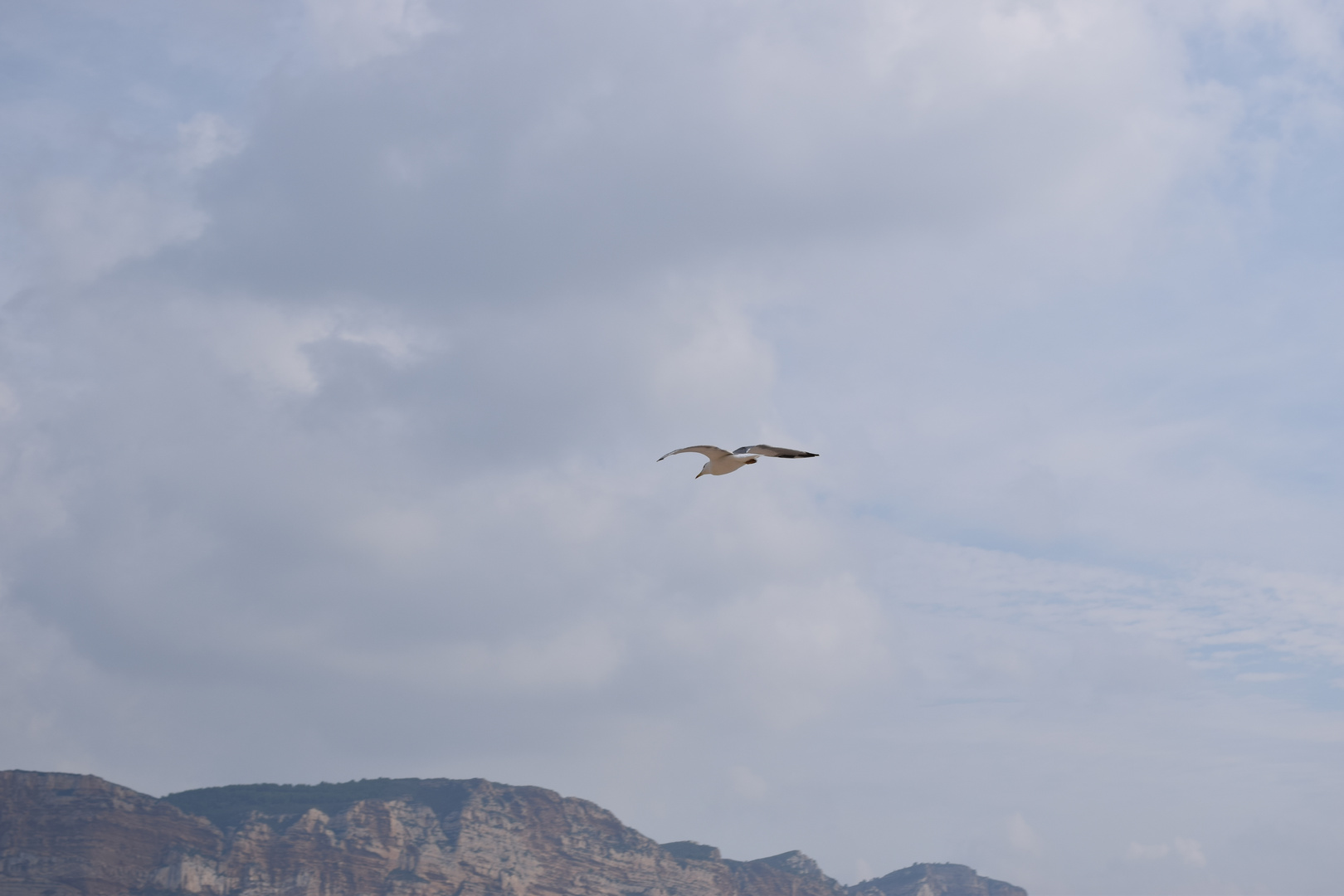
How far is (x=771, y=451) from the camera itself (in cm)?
4916

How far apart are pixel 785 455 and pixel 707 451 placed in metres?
5.27

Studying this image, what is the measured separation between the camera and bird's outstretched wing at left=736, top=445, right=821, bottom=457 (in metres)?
47.7

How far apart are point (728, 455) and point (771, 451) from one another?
3.30 metres

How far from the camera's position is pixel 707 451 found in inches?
2080

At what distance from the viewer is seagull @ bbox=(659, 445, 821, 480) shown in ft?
161

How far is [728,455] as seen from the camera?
52094mm

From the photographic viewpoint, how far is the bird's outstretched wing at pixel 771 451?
157 ft

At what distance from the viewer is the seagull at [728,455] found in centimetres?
4922

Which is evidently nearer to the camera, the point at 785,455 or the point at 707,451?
the point at 785,455

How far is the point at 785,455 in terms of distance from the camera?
48406 mm
